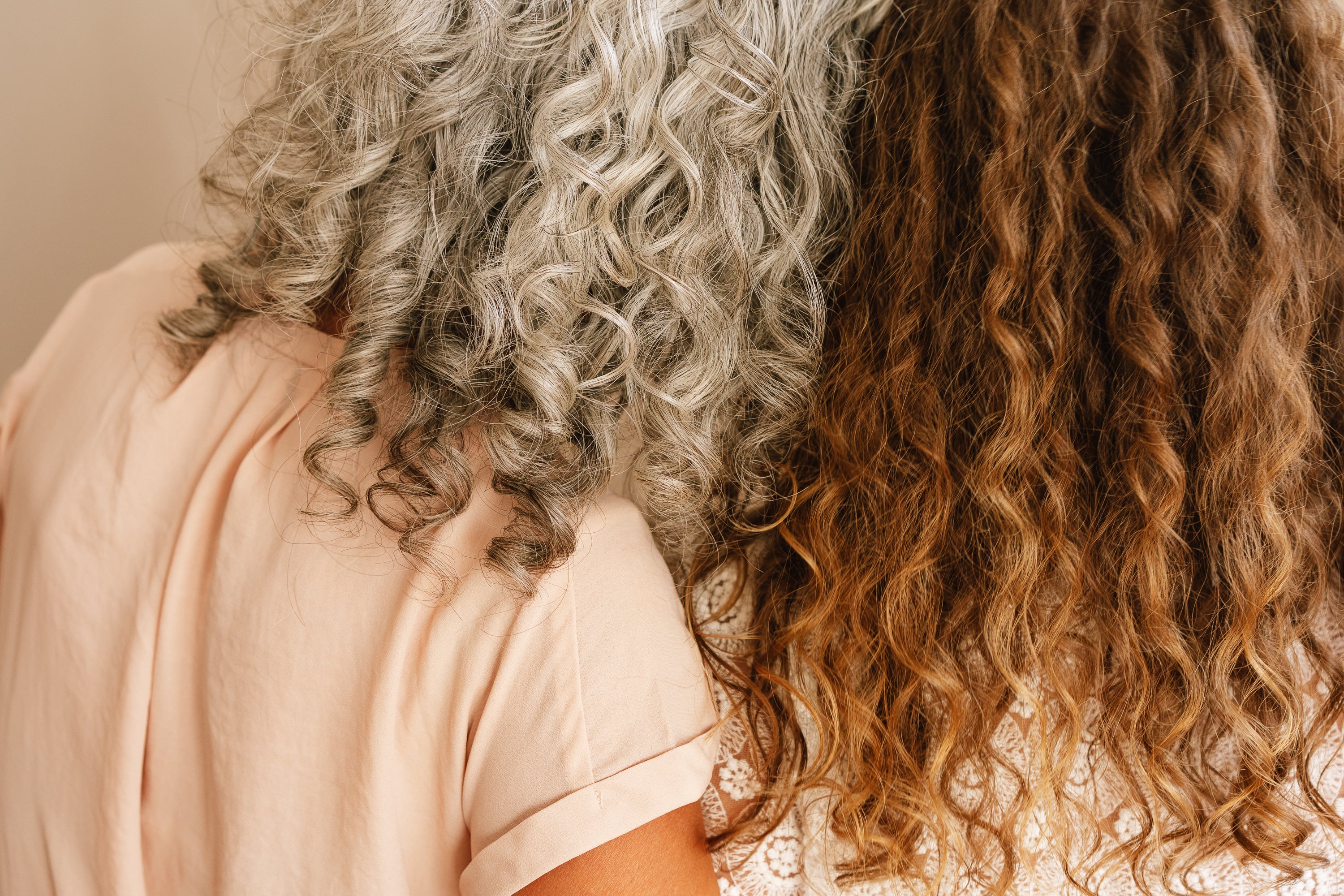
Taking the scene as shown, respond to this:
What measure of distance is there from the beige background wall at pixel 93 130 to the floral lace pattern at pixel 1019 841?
102cm

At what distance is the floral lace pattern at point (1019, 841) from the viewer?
76cm

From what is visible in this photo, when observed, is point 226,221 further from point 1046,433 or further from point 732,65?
point 1046,433

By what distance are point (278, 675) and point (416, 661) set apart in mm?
121

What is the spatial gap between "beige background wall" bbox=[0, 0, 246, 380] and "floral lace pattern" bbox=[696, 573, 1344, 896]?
1021 mm

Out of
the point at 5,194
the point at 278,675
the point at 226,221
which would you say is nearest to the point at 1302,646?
the point at 278,675

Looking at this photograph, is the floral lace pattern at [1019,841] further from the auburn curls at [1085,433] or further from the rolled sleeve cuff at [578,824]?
the rolled sleeve cuff at [578,824]

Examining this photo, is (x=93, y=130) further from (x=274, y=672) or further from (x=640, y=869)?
(x=640, y=869)

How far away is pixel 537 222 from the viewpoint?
605mm

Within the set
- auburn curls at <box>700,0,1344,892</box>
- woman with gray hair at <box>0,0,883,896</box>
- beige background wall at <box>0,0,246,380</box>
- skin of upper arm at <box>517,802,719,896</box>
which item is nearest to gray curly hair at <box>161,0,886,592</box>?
woman with gray hair at <box>0,0,883,896</box>

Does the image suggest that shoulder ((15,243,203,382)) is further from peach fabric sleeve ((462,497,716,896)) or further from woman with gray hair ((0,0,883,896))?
peach fabric sleeve ((462,497,716,896))

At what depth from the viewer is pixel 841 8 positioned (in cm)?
69

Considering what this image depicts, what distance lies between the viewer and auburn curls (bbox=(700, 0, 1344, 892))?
65cm

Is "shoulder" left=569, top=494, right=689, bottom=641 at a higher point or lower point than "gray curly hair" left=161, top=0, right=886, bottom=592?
lower

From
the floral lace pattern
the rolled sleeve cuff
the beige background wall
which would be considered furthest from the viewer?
the beige background wall
